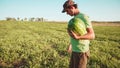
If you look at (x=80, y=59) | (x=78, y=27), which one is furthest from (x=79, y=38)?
(x=80, y=59)

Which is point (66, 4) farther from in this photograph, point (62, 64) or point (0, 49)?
point (0, 49)

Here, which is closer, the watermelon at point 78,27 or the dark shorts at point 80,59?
the watermelon at point 78,27

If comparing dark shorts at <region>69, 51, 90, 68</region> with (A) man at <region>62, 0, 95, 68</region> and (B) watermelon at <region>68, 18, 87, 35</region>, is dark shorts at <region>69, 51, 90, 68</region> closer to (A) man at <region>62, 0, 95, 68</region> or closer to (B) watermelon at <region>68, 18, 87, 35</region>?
(A) man at <region>62, 0, 95, 68</region>

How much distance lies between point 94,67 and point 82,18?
469cm

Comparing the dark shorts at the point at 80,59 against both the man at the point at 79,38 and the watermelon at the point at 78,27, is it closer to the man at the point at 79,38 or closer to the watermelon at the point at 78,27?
the man at the point at 79,38

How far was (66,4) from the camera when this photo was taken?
3529mm

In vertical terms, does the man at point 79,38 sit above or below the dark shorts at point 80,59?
above

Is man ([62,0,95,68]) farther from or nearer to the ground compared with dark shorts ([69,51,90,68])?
farther from the ground

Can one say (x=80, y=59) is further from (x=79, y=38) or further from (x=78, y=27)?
(x=78, y=27)

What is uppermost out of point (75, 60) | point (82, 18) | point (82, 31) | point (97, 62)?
point (82, 18)

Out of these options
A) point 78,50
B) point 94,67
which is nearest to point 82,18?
point 78,50

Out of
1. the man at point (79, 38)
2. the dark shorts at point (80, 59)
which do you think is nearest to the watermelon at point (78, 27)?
the man at point (79, 38)

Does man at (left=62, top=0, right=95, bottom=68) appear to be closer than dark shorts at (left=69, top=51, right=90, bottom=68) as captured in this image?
Yes

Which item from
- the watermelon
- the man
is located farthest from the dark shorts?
the watermelon
